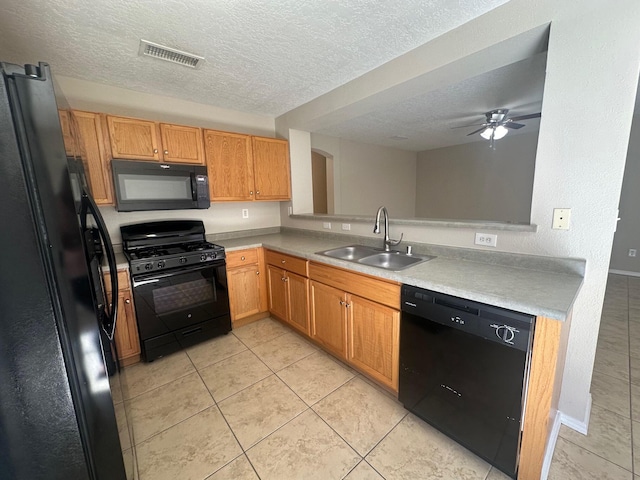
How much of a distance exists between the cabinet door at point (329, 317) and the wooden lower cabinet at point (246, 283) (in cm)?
81

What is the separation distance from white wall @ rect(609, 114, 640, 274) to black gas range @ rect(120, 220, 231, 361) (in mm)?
5885

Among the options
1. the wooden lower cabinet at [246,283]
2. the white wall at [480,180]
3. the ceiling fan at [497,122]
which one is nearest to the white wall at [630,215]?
the white wall at [480,180]

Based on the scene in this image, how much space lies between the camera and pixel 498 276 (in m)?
1.48

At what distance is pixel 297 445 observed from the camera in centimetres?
148

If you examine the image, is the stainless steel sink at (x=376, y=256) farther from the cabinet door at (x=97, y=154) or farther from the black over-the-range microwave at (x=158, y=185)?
the cabinet door at (x=97, y=154)

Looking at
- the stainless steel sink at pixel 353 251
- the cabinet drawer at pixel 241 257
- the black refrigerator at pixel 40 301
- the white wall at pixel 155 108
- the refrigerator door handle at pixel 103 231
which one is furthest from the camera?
the cabinet drawer at pixel 241 257

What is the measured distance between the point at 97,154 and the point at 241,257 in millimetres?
1435

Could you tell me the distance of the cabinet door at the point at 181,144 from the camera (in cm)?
241

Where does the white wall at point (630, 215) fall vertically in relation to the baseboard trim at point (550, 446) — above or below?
above

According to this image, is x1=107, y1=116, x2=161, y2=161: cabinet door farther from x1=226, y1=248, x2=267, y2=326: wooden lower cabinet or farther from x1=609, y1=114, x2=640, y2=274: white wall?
x1=609, y1=114, x2=640, y2=274: white wall

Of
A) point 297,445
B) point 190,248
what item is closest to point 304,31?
point 190,248

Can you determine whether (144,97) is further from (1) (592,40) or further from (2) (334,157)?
(1) (592,40)

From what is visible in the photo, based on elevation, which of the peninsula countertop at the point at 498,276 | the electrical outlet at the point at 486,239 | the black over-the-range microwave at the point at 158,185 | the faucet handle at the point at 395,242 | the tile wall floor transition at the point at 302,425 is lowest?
the tile wall floor transition at the point at 302,425

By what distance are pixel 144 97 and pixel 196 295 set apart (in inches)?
77.3
